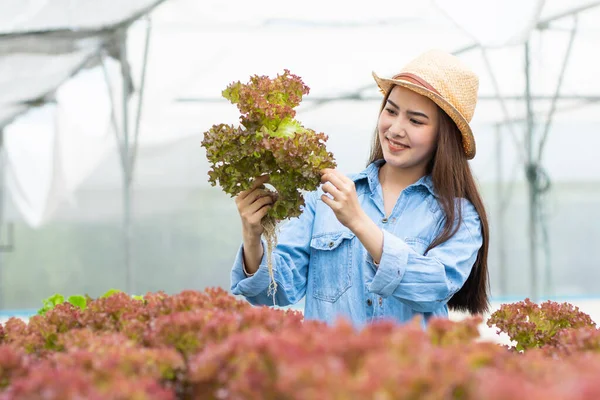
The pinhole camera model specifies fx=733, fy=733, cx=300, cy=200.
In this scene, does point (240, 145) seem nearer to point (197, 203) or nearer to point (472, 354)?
point (472, 354)

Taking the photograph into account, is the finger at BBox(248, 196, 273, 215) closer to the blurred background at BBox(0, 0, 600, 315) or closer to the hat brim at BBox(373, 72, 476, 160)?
the hat brim at BBox(373, 72, 476, 160)

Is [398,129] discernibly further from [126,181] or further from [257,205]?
[126,181]

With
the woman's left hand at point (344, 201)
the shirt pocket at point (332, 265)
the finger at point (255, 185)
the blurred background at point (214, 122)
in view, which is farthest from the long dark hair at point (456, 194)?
the blurred background at point (214, 122)

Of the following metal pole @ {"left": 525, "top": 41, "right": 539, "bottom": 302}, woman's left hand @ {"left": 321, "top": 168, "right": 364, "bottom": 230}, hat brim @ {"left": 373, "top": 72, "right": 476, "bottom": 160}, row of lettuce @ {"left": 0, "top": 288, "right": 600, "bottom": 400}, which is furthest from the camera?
metal pole @ {"left": 525, "top": 41, "right": 539, "bottom": 302}

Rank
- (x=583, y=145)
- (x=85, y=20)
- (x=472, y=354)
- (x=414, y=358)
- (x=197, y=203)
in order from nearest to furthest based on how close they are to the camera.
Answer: (x=414, y=358), (x=472, y=354), (x=85, y=20), (x=197, y=203), (x=583, y=145)

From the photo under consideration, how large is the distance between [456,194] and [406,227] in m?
0.22

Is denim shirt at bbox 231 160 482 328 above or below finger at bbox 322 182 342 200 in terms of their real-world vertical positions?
below

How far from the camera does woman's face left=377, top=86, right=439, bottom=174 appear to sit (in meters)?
2.54

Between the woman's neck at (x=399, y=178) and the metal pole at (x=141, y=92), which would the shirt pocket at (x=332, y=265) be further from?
the metal pole at (x=141, y=92)

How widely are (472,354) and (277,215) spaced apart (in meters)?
1.30

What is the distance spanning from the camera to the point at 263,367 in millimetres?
1017

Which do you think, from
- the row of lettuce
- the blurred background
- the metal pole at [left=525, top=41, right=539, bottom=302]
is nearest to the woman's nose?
the row of lettuce

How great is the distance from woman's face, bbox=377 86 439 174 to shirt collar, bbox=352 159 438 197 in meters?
0.14

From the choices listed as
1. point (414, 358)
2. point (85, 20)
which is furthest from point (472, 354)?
point (85, 20)
